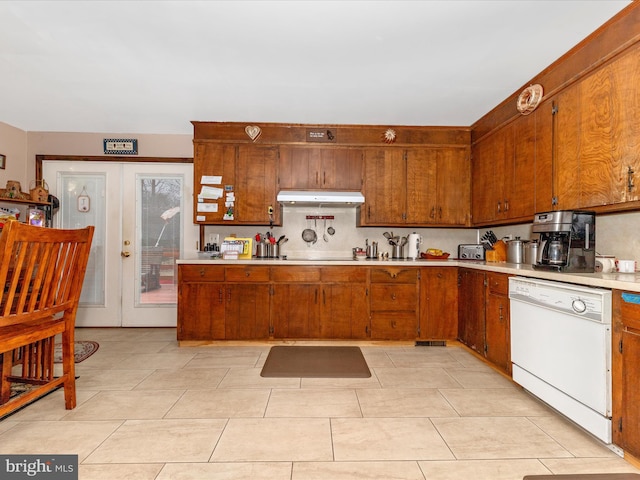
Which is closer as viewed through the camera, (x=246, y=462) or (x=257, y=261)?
(x=246, y=462)

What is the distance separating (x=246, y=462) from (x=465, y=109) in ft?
12.4

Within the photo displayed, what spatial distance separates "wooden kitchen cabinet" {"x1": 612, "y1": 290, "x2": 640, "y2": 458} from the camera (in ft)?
5.39

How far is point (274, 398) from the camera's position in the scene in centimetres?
241

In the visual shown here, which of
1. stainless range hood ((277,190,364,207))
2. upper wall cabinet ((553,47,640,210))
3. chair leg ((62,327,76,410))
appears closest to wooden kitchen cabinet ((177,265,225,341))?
stainless range hood ((277,190,364,207))

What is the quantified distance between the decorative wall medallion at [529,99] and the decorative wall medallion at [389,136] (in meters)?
→ 1.35

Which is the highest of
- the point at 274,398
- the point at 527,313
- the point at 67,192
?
the point at 67,192

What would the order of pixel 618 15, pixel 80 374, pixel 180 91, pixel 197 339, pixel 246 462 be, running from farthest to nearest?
1. pixel 197 339
2. pixel 180 91
3. pixel 80 374
4. pixel 618 15
5. pixel 246 462

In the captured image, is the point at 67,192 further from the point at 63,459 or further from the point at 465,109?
the point at 465,109

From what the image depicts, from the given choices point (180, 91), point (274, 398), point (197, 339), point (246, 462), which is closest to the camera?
point (246, 462)

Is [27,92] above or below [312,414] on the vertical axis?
above

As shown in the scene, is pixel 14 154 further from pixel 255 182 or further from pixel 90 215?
pixel 255 182

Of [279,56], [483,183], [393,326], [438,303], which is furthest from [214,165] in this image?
[483,183]

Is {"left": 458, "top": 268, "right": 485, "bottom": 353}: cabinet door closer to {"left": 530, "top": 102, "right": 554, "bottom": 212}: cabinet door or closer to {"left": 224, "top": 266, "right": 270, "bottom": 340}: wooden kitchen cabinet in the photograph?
{"left": 530, "top": 102, "right": 554, "bottom": 212}: cabinet door

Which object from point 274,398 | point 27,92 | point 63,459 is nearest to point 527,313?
point 274,398
